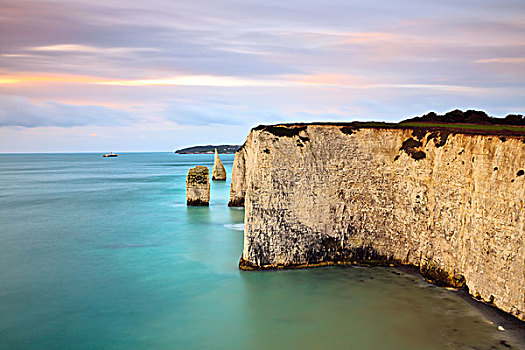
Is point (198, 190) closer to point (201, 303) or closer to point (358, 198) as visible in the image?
point (358, 198)

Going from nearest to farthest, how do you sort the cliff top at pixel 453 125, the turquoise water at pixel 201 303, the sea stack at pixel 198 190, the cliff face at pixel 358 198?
1. the turquoise water at pixel 201 303
2. the cliff top at pixel 453 125
3. the cliff face at pixel 358 198
4. the sea stack at pixel 198 190

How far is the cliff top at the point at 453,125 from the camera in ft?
62.3

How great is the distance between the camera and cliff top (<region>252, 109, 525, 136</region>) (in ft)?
62.3

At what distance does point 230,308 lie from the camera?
18172 millimetres

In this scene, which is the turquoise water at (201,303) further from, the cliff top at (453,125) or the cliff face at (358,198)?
the cliff top at (453,125)

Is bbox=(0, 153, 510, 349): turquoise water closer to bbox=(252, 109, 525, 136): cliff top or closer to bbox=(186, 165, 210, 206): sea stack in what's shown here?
bbox=(252, 109, 525, 136): cliff top

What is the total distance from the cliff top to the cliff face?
199mm

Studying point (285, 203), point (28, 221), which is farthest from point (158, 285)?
point (28, 221)

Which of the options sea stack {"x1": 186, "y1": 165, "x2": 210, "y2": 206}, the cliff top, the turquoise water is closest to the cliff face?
the cliff top

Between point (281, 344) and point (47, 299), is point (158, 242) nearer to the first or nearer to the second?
point (47, 299)

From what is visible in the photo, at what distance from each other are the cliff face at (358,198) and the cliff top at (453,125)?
199 mm

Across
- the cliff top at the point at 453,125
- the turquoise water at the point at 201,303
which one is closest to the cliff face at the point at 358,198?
the cliff top at the point at 453,125

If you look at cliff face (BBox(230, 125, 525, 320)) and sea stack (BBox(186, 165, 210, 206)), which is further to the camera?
sea stack (BBox(186, 165, 210, 206))

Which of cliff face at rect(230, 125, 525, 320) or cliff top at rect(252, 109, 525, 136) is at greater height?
cliff top at rect(252, 109, 525, 136)
